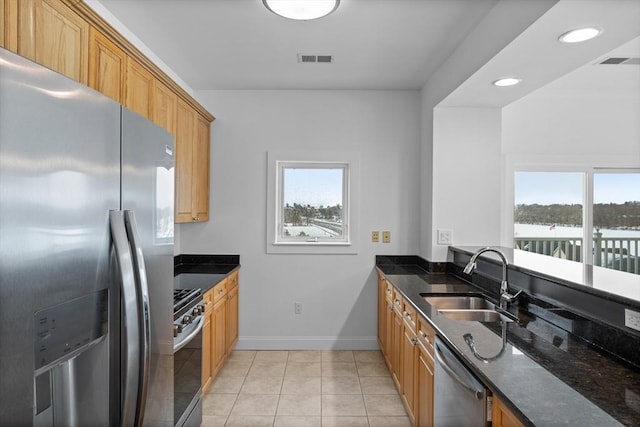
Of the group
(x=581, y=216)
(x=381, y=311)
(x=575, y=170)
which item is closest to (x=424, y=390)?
(x=381, y=311)

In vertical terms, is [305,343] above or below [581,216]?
below

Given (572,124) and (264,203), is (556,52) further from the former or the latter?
(264,203)

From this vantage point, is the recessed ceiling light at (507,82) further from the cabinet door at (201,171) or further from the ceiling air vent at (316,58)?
the cabinet door at (201,171)

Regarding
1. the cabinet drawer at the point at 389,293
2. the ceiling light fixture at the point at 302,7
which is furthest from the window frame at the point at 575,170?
the ceiling light fixture at the point at 302,7

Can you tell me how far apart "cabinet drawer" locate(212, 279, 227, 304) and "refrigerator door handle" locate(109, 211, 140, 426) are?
5.96 ft

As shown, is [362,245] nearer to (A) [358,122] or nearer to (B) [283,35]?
(A) [358,122]

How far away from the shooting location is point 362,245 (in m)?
3.94

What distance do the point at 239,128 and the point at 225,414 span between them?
2.60m

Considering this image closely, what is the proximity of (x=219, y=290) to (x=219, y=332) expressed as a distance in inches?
14.0

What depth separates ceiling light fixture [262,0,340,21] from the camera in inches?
81.7

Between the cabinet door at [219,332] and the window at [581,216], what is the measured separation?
122 inches

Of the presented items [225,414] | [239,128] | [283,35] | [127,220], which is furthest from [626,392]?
[239,128]

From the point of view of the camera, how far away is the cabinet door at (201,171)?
136 inches

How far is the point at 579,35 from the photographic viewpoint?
1901 mm
